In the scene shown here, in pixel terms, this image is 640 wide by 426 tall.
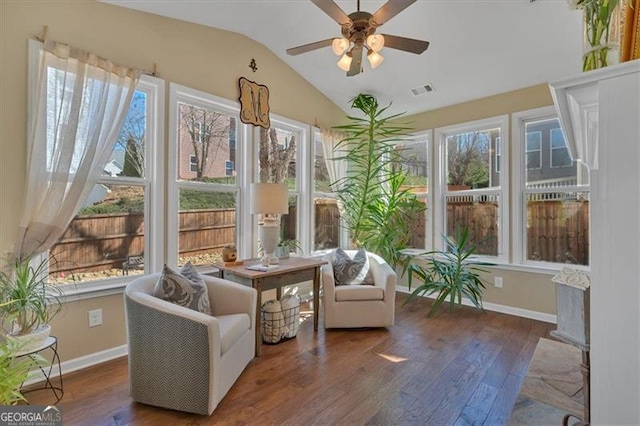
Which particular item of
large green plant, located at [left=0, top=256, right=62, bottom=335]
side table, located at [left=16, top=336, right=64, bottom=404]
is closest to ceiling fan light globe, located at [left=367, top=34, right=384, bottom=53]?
large green plant, located at [left=0, top=256, right=62, bottom=335]

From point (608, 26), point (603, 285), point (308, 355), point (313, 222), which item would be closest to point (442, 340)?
point (308, 355)

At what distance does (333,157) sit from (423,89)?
1450 mm

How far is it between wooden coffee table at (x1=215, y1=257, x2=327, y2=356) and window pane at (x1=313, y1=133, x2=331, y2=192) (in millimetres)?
1459

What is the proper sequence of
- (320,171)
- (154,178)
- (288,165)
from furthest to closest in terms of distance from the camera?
(320,171), (288,165), (154,178)

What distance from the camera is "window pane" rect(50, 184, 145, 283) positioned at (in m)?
2.37

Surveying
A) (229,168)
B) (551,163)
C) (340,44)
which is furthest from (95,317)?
(551,163)

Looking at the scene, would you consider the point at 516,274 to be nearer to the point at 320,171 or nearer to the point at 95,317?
the point at 320,171

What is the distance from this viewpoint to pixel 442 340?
9.45ft

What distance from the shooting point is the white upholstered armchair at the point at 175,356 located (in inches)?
69.6

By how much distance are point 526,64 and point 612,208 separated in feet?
10.5

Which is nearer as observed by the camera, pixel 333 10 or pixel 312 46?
pixel 333 10

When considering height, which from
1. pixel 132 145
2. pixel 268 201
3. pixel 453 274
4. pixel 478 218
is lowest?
pixel 453 274

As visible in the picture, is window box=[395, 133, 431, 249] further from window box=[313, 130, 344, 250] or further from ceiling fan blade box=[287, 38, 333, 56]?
ceiling fan blade box=[287, 38, 333, 56]

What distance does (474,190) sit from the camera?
4.00 m
